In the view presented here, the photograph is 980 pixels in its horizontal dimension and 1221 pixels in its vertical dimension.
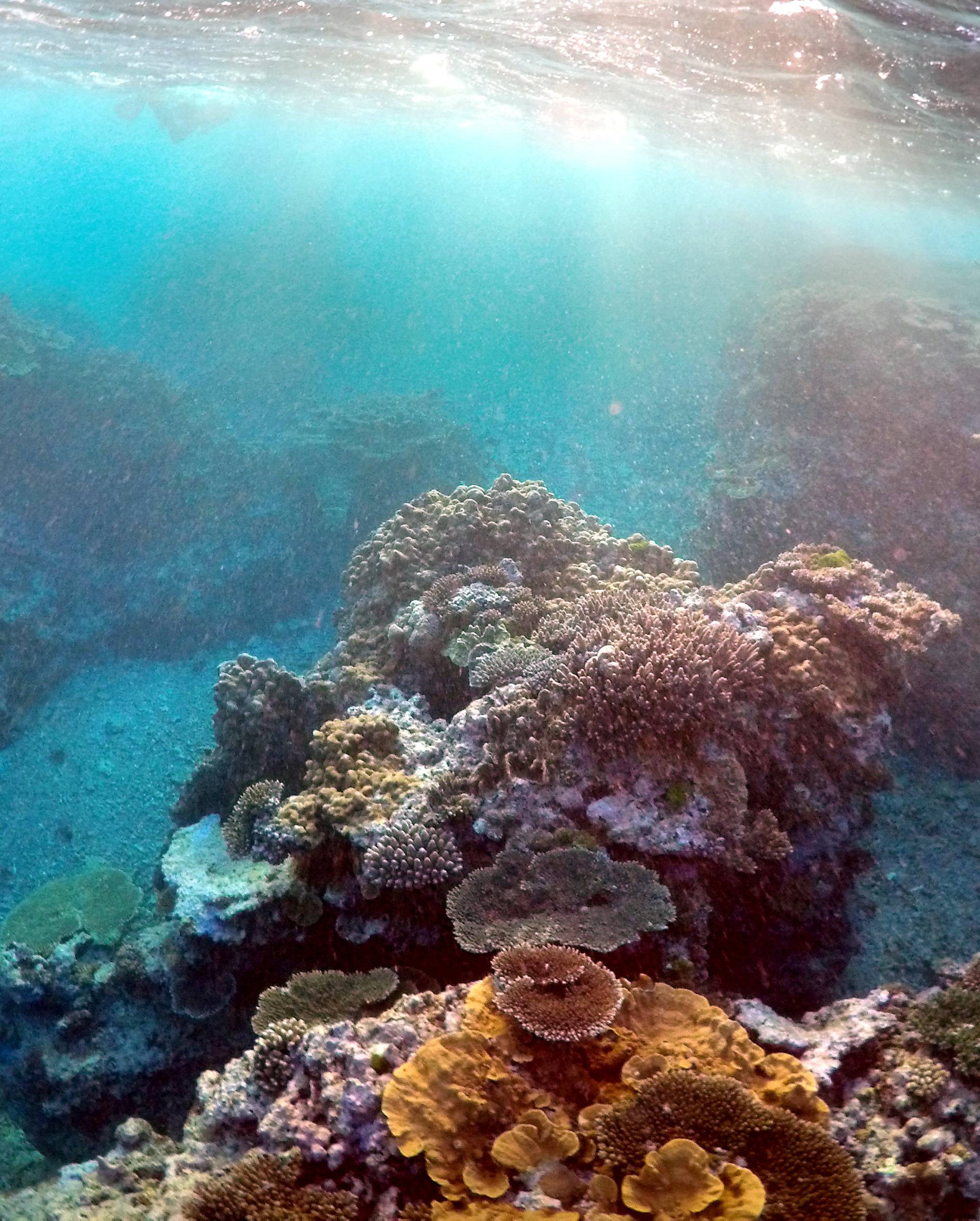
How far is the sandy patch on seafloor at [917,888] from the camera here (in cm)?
574

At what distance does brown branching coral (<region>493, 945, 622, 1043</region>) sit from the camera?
149 inches

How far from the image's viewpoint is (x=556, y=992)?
398 cm

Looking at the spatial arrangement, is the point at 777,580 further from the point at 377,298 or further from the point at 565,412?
the point at 377,298

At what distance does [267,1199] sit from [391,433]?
790 inches

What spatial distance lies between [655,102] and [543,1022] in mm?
28825

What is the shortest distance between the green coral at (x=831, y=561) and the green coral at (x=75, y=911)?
9089 mm

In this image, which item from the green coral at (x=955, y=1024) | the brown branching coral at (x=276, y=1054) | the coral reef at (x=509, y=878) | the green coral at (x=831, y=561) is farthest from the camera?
the green coral at (x=831, y=561)

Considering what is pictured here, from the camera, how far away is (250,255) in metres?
36.2

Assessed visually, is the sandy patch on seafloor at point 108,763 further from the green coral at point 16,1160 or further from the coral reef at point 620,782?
the coral reef at point 620,782

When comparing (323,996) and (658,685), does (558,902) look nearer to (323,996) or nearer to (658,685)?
(323,996)

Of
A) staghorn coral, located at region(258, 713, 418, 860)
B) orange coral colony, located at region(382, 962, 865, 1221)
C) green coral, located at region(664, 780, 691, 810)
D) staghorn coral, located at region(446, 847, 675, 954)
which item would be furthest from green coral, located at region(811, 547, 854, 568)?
orange coral colony, located at region(382, 962, 865, 1221)

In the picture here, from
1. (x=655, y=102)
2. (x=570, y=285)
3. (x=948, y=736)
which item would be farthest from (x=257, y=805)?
(x=570, y=285)

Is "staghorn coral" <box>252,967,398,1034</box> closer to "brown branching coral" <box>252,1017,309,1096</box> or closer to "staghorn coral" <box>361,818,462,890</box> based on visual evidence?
"brown branching coral" <box>252,1017,309,1096</box>

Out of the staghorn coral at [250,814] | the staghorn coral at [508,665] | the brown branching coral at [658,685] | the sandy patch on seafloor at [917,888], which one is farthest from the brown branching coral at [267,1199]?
the sandy patch on seafloor at [917,888]
